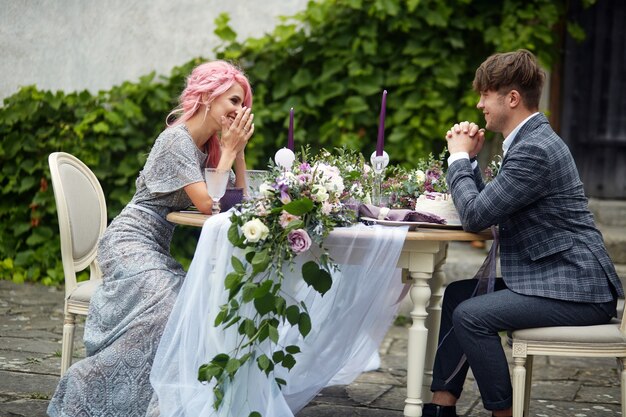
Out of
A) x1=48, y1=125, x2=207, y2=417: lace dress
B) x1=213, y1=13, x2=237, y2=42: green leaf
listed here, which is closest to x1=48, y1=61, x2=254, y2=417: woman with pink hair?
x1=48, y1=125, x2=207, y2=417: lace dress

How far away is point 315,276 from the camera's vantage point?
3176 mm

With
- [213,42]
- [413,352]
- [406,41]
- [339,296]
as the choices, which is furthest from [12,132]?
[413,352]

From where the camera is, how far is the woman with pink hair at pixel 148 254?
138 inches

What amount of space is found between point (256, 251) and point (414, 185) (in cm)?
84

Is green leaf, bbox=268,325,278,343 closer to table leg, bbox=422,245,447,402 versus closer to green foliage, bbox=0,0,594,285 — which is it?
table leg, bbox=422,245,447,402

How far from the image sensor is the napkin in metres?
3.42

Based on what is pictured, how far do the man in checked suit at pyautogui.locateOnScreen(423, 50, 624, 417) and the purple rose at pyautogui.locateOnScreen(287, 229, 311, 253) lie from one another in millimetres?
580

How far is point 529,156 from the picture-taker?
10.8ft

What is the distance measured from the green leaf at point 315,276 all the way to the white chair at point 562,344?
2.31 feet

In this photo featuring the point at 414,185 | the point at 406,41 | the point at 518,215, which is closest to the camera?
the point at 518,215

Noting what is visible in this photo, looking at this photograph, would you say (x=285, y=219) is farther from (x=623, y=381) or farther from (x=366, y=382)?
(x=366, y=382)

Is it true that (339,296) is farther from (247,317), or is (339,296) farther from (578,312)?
(578,312)

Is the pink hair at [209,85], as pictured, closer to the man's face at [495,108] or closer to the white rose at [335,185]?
the white rose at [335,185]

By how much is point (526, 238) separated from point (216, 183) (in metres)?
1.12
